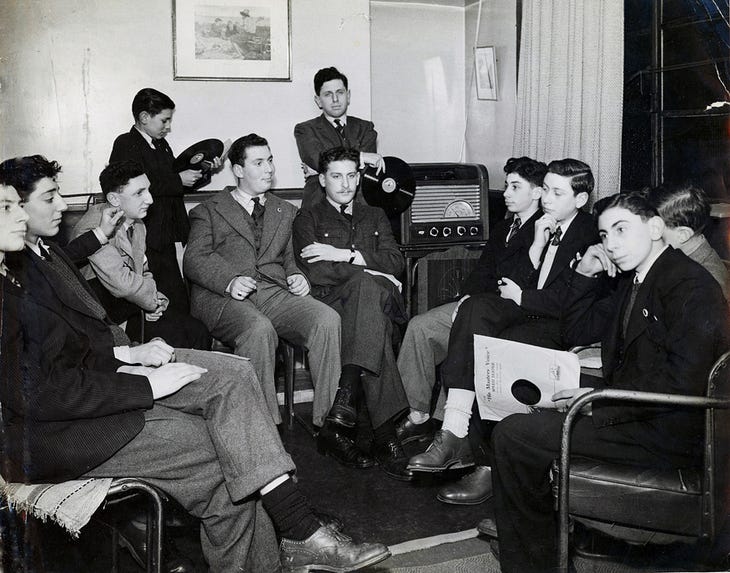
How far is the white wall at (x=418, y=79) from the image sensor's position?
5738mm

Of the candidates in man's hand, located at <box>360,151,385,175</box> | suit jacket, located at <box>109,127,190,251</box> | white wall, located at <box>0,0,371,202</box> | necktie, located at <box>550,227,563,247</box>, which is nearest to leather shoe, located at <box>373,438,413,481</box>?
necktie, located at <box>550,227,563,247</box>

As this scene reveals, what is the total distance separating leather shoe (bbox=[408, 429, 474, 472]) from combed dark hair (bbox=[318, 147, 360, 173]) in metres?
1.47

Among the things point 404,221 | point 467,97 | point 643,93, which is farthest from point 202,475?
point 467,97

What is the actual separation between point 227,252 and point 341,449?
1110 mm

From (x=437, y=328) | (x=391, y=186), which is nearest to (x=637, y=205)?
(x=437, y=328)

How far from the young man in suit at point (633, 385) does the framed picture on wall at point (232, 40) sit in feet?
10.2

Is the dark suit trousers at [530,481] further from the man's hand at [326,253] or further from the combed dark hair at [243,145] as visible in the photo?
the combed dark hair at [243,145]

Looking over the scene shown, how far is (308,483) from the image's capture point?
303 centimetres

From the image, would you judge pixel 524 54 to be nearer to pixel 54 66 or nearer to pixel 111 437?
pixel 54 66

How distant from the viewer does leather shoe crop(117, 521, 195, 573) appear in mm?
2311

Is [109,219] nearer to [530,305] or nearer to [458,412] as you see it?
[458,412]

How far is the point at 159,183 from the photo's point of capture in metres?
4.08

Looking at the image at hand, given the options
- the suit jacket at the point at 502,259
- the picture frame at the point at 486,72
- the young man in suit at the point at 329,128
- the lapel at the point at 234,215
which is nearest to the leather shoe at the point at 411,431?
the suit jacket at the point at 502,259

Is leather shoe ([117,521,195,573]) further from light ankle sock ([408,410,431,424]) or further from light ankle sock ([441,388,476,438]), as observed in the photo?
light ankle sock ([408,410,431,424])
